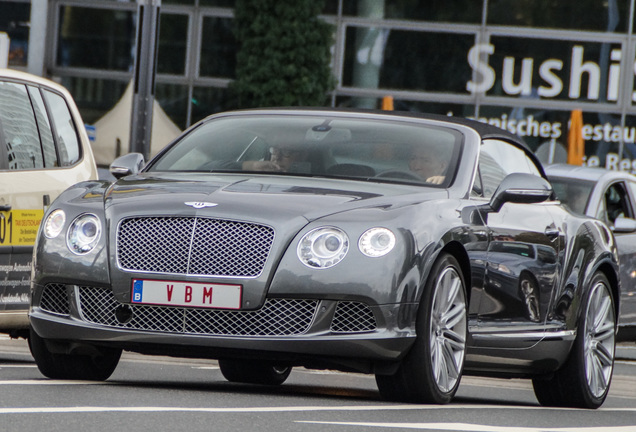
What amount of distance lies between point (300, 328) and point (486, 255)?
1.26 metres

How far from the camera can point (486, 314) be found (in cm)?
762

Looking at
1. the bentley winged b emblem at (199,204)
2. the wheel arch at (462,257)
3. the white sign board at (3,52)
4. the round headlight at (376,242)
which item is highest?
the white sign board at (3,52)

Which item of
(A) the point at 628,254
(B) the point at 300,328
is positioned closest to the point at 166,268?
(B) the point at 300,328

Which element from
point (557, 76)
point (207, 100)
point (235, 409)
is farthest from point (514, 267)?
point (207, 100)

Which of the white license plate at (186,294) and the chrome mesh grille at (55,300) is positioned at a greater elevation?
the white license plate at (186,294)

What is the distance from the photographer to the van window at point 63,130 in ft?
31.9

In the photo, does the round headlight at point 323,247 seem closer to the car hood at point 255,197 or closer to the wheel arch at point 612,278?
A: the car hood at point 255,197

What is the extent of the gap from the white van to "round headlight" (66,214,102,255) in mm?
1950

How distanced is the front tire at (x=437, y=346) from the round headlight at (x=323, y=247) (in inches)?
17.3

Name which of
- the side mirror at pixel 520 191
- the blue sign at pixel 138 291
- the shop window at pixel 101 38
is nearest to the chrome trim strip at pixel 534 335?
the side mirror at pixel 520 191

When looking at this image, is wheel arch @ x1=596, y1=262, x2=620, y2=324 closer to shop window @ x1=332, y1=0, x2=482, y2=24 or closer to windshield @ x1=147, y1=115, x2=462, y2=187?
windshield @ x1=147, y1=115, x2=462, y2=187

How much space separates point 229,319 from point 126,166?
1.50 metres

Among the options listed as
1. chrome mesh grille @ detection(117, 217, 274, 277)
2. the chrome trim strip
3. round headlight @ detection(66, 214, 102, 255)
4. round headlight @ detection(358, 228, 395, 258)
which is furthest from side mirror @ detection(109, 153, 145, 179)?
the chrome trim strip

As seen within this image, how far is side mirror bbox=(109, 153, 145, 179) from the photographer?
7.84m
